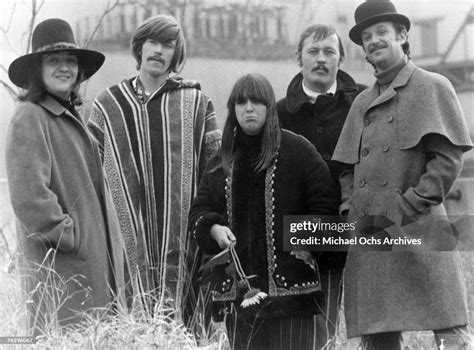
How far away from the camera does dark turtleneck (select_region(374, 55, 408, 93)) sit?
441 centimetres

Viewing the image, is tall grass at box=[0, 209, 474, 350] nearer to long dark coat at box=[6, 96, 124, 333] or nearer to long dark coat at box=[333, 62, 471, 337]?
long dark coat at box=[6, 96, 124, 333]

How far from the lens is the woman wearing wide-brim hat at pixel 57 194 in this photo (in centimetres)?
434

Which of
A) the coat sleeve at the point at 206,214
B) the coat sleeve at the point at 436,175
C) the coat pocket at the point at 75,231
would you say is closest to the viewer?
the coat sleeve at the point at 436,175

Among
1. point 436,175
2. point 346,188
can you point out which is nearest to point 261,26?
point 346,188

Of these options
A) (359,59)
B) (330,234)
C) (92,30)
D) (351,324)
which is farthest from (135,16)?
(351,324)

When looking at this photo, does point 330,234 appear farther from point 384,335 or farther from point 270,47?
point 270,47

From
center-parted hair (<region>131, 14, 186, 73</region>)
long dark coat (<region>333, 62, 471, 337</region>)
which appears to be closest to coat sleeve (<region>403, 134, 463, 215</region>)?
long dark coat (<region>333, 62, 471, 337</region>)

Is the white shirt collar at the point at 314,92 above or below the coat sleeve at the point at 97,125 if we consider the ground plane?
above

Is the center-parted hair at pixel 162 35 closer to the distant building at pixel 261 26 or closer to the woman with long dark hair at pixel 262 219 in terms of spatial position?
the distant building at pixel 261 26

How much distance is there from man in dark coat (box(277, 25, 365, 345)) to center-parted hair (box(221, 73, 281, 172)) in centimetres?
13

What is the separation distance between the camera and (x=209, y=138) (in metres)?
4.79

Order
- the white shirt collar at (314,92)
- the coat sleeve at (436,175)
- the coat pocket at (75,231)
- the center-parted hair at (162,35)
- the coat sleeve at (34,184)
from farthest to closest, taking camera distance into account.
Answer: the center-parted hair at (162,35), the white shirt collar at (314,92), the coat pocket at (75,231), the coat sleeve at (34,184), the coat sleeve at (436,175)

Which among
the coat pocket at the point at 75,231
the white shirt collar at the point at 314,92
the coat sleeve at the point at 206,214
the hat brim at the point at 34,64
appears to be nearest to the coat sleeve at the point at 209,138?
the coat sleeve at the point at 206,214

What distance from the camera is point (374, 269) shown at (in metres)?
4.41
